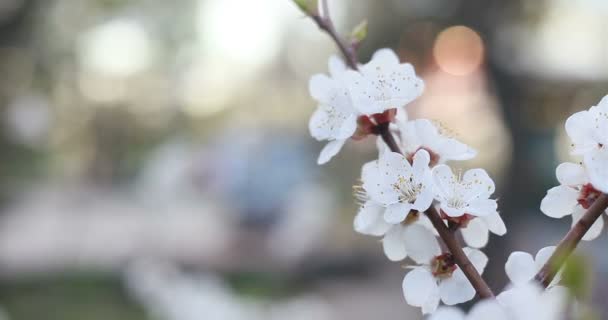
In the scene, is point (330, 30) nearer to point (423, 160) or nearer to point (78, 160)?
point (423, 160)

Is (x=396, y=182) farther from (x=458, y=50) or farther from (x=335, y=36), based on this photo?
(x=458, y=50)

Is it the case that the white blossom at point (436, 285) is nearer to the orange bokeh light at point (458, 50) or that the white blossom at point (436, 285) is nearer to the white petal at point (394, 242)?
the white petal at point (394, 242)

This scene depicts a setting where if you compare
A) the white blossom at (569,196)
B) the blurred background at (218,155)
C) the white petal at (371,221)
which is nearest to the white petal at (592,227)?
the white blossom at (569,196)

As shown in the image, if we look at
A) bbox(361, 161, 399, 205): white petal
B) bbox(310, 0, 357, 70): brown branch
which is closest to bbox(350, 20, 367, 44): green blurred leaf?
bbox(310, 0, 357, 70): brown branch

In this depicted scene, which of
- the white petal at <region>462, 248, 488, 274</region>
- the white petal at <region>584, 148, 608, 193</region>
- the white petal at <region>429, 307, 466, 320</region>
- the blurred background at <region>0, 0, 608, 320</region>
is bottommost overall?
the blurred background at <region>0, 0, 608, 320</region>

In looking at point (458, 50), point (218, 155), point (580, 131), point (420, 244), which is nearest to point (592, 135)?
point (580, 131)

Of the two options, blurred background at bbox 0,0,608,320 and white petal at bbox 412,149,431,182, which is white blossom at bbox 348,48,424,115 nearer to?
white petal at bbox 412,149,431,182

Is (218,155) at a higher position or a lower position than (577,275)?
lower
